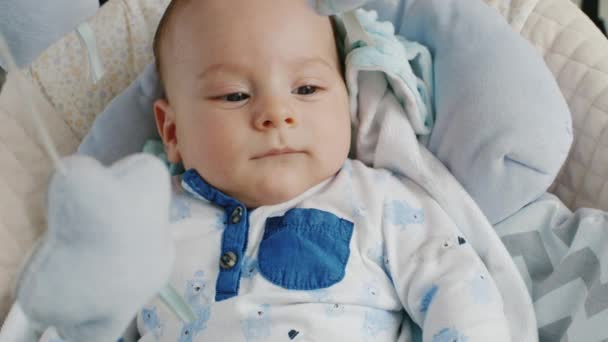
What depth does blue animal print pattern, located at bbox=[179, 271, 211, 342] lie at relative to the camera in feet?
3.04

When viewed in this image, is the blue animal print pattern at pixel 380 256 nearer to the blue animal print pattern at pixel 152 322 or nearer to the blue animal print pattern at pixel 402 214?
the blue animal print pattern at pixel 402 214

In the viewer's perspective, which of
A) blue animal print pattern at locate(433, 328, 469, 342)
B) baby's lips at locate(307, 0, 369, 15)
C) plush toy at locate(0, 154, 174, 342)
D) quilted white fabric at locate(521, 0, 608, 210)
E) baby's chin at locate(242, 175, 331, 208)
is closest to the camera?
plush toy at locate(0, 154, 174, 342)

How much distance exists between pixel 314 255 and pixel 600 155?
502mm

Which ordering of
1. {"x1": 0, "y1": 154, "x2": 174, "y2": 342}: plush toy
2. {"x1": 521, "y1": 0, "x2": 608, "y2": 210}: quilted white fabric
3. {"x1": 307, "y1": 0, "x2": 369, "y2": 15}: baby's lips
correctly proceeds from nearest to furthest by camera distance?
{"x1": 0, "y1": 154, "x2": 174, "y2": 342}: plush toy
{"x1": 307, "y1": 0, "x2": 369, "y2": 15}: baby's lips
{"x1": 521, "y1": 0, "x2": 608, "y2": 210}: quilted white fabric

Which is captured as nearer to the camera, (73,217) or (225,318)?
(73,217)

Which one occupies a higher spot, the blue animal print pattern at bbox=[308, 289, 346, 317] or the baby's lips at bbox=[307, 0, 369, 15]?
the baby's lips at bbox=[307, 0, 369, 15]

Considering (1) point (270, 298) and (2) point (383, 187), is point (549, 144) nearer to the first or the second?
(2) point (383, 187)

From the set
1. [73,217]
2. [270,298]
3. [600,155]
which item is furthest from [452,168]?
[73,217]

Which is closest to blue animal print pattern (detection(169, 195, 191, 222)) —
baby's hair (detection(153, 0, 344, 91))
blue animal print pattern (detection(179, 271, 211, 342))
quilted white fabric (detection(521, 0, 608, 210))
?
blue animal print pattern (detection(179, 271, 211, 342))

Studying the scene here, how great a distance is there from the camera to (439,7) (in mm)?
1155

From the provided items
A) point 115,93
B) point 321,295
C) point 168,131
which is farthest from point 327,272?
point 115,93

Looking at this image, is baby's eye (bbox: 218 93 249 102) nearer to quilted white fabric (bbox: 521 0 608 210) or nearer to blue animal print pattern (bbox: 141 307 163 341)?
blue animal print pattern (bbox: 141 307 163 341)

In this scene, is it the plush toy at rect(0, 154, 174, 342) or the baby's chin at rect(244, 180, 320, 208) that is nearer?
the plush toy at rect(0, 154, 174, 342)

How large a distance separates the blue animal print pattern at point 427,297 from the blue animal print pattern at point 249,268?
0.23 metres
